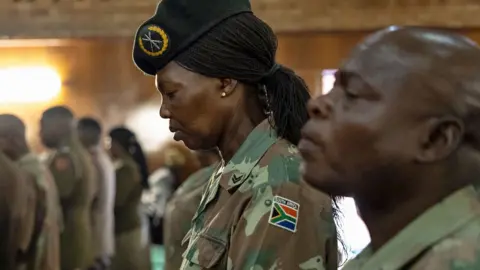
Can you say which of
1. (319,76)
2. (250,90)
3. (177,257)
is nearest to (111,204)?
(319,76)

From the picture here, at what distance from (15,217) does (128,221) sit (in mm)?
1136

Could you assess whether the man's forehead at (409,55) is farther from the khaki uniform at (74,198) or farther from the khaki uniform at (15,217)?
the khaki uniform at (74,198)

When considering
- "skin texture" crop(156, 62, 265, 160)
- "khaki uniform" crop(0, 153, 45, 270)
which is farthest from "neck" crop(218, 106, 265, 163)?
"khaki uniform" crop(0, 153, 45, 270)

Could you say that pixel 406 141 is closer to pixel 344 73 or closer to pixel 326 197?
pixel 344 73

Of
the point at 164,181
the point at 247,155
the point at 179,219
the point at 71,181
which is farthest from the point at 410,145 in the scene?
the point at 164,181

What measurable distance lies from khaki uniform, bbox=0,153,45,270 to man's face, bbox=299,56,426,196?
108 inches

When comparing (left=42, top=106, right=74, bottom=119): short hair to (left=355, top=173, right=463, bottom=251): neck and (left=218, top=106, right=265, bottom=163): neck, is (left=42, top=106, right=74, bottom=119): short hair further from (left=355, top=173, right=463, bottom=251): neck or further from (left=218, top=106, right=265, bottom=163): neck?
(left=355, top=173, right=463, bottom=251): neck

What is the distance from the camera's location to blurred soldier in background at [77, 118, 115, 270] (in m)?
4.38

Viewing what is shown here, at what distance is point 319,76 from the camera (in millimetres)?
4254

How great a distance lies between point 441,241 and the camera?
0.78 m

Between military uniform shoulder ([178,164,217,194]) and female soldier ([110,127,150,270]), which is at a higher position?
military uniform shoulder ([178,164,217,194])

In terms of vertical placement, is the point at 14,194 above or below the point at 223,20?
below

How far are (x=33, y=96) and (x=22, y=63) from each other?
34 centimetres

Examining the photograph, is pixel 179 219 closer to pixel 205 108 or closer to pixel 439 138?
pixel 205 108
